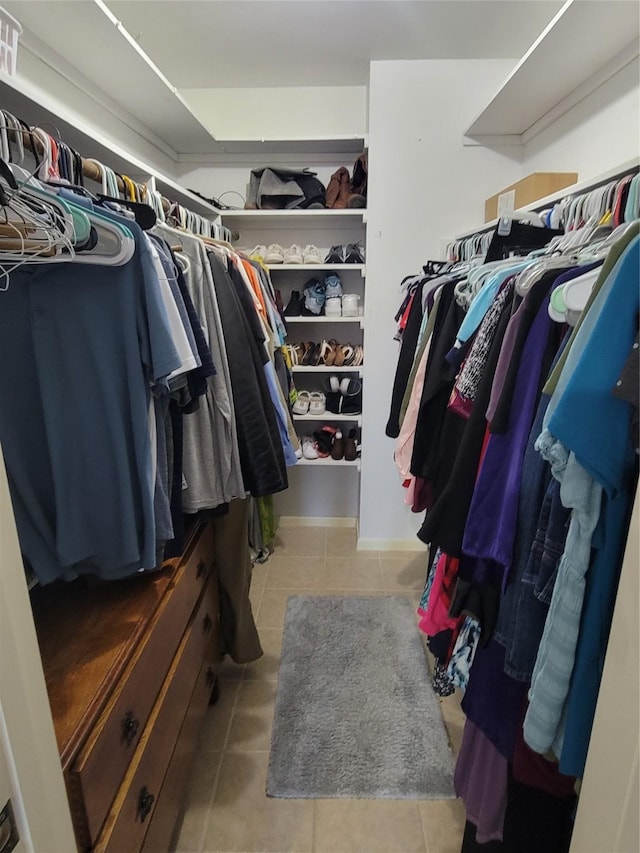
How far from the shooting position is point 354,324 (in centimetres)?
263

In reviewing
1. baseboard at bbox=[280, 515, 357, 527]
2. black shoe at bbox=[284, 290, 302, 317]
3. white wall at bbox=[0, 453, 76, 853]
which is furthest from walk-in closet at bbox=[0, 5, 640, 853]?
baseboard at bbox=[280, 515, 357, 527]

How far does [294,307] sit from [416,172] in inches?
35.8

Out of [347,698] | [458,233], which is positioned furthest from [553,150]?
[347,698]

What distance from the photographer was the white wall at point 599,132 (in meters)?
1.43

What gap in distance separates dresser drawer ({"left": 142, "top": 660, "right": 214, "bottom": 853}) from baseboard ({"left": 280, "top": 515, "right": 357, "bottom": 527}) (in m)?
1.52

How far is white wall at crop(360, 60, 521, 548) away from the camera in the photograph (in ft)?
6.88

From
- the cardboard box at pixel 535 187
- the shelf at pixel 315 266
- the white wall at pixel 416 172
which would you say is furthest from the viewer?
the shelf at pixel 315 266

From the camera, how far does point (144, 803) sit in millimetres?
899

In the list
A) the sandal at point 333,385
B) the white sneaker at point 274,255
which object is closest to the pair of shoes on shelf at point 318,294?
the white sneaker at point 274,255

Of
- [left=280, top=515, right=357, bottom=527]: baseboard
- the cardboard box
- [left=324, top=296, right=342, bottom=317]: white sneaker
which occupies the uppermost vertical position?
the cardboard box

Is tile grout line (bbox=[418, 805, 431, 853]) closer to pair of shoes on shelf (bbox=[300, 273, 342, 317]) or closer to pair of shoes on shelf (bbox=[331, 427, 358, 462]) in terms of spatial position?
pair of shoes on shelf (bbox=[331, 427, 358, 462])

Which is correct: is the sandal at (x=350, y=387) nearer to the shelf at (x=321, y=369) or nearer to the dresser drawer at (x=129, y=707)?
the shelf at (x=321, y=369)

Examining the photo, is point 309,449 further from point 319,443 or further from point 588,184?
point 588,184

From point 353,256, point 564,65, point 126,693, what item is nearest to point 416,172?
point 353,256
